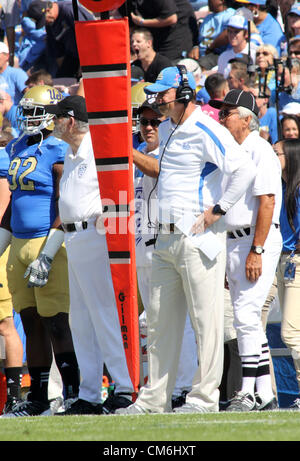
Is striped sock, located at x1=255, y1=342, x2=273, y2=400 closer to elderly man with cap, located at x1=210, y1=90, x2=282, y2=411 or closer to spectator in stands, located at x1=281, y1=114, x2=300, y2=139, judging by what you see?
elderly man with cap, located at x1=210, y1=90, x2=282, y2=411

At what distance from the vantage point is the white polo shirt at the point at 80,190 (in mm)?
6543

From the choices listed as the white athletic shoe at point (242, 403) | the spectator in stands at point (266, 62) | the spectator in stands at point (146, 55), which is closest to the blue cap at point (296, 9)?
the spectator in stands at point (266, 62)

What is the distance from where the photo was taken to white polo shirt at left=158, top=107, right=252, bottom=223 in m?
5.94

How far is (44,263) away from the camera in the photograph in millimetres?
6855

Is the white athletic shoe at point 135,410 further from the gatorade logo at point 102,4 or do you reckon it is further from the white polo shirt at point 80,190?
the gatorade logo at point 102,4

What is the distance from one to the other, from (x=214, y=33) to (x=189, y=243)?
784 cm

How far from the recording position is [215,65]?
12.7 meters

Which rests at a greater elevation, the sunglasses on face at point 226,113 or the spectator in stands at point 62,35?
the sunglasses on face at point 226,113

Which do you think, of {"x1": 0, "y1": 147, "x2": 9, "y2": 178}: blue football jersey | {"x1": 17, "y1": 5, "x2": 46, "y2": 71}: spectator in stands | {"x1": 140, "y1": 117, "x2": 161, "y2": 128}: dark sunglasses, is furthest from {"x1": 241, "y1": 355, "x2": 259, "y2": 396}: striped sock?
{"x1": 17, "y1": 5, "x2": 46, "y2": 71}: spectator in stands

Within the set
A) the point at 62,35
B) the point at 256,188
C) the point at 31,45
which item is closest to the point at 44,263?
the point at 256,188

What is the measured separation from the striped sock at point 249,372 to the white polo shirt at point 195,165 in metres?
1.30

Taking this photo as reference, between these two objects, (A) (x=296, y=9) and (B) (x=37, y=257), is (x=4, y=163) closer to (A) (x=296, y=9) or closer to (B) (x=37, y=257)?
(B) (x=37, y=257)
